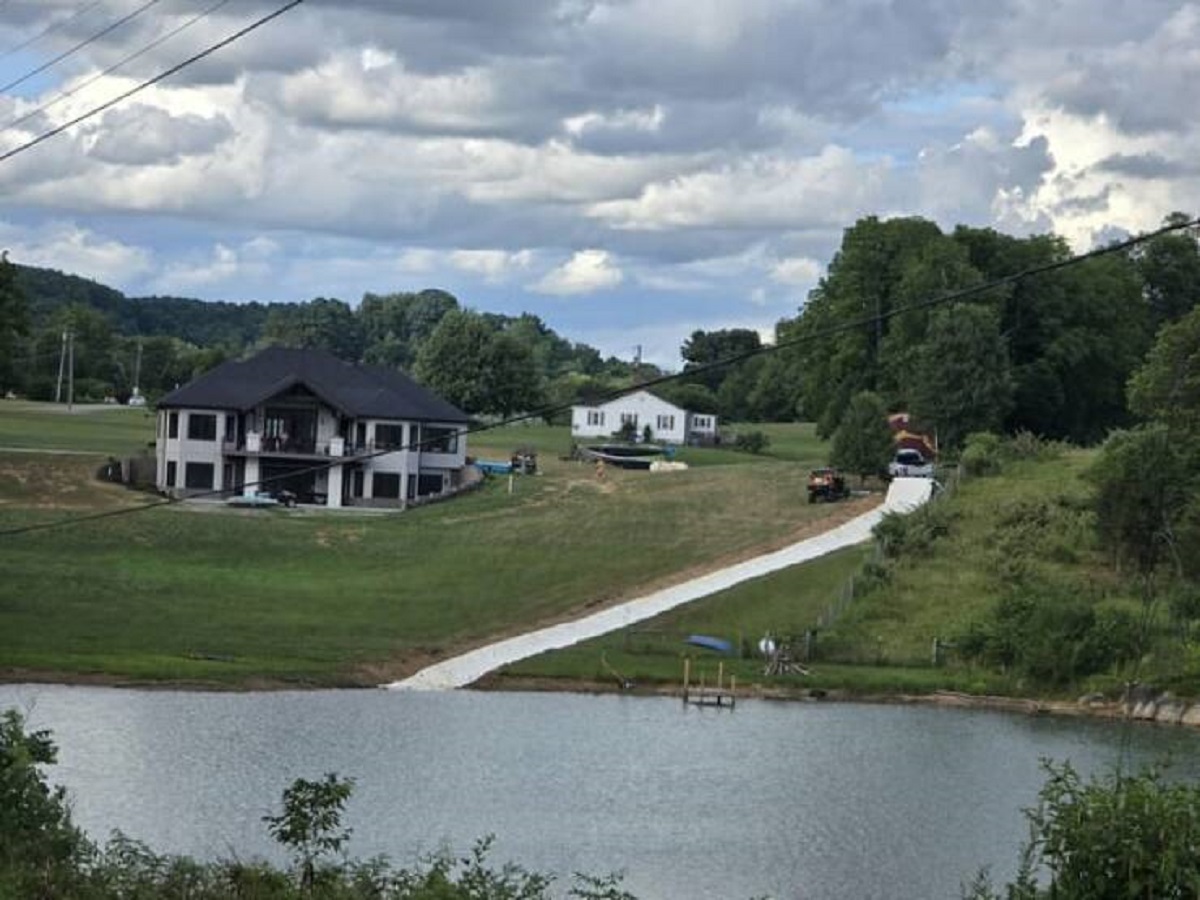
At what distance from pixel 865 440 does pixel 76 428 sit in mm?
56386

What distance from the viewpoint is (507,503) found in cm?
10012

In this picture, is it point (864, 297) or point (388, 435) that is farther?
point (864, 297)

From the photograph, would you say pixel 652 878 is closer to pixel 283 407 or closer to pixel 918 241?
pixel 283 407

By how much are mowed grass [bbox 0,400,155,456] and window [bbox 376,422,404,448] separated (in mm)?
15271

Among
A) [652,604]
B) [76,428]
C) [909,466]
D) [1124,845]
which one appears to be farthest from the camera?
[76,428]

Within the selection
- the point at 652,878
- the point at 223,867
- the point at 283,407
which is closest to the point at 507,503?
the point at 283,407

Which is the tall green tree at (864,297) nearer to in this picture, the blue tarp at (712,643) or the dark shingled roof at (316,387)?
the dark shingled roof at (316,387)

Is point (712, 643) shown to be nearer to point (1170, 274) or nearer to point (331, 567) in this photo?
point (331, 567)

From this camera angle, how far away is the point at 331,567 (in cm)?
8244

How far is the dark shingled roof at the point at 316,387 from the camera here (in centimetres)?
10356

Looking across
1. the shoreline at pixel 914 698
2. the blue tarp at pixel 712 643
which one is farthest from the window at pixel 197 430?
the shoreline at pixel 914 698

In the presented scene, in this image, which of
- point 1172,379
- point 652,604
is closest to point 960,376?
point 1172,379

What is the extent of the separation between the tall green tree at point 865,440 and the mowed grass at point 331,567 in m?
2.97

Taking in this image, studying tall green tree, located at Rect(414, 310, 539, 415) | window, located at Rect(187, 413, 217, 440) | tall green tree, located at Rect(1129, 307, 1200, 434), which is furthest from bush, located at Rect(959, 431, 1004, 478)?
tall green tree, located at Rect(414, 310, 539, 415)
